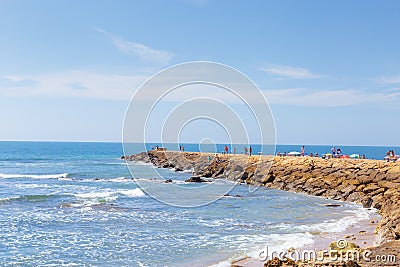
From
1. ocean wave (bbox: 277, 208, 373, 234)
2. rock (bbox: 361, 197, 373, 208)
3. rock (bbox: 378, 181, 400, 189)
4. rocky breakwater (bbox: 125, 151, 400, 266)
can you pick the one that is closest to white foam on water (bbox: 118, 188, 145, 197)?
rocky breakwater (bbox: 125, 151, 400, 266)

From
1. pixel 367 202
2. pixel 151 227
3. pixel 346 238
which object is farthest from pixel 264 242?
pixel 367 202

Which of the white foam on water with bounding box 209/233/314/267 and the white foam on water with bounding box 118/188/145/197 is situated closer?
the white foam on water with bounding box 209/233/314/267

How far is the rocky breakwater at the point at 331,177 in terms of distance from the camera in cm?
2326

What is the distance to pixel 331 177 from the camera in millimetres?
31250

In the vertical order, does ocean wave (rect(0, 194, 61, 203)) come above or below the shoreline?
below

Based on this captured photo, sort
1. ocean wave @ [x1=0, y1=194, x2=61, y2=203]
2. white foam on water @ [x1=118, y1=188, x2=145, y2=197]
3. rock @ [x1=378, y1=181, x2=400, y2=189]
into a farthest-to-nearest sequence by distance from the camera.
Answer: white foam on water @ [x1=118, y1=188, x2=145, y2=197], ocean wave @ [x1=0, y1=194, x2=61, y2=203], rock @ [x1=378, y1=181, x2=400, y2=189]

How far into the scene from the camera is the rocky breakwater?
2326 cm

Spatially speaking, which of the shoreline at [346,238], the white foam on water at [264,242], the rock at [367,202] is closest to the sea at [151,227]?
the white foam on water at [264,242]

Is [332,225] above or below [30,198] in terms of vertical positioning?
above

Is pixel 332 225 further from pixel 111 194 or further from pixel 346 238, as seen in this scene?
pixel 111 194

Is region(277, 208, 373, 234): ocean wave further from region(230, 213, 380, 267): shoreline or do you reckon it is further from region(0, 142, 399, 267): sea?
region(230, 213, 380, 267): shoreline

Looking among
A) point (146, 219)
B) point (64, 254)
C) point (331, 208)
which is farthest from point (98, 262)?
point (331, 208)

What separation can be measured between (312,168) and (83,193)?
1858 centimetres

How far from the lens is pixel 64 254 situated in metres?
13.7
